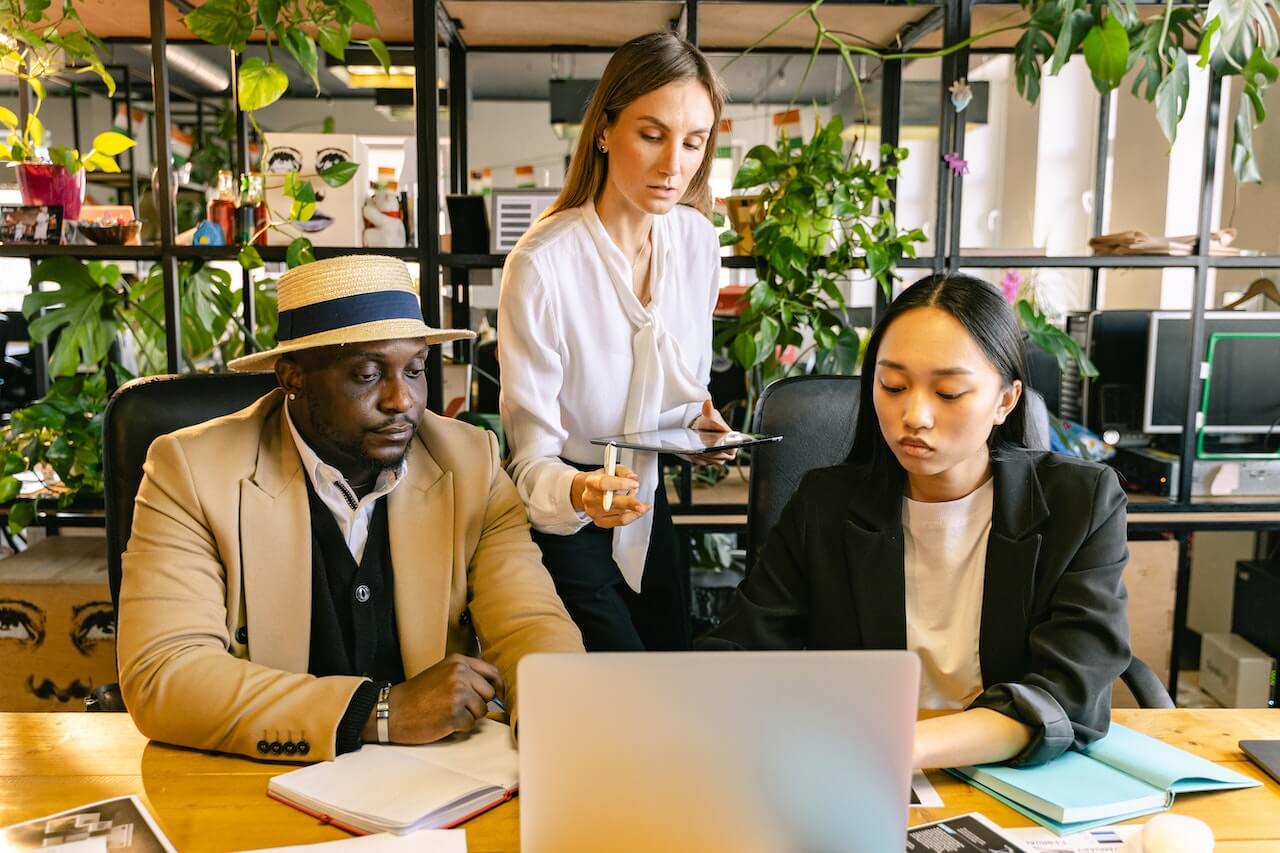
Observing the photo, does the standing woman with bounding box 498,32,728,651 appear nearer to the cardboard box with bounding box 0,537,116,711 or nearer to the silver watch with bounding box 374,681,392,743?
the silver watch with bounding box 374,681,392,743

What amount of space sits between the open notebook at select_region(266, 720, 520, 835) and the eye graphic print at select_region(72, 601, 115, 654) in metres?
1.68

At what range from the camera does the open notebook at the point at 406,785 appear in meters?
1.00

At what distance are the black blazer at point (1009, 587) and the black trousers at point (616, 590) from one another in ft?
1.05

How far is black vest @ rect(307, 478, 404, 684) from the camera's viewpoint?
1446mm

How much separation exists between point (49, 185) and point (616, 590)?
1.74 meters

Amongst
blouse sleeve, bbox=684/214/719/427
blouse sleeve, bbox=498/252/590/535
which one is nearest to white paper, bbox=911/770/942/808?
blouse sleeve, bbox=498/252/590/535

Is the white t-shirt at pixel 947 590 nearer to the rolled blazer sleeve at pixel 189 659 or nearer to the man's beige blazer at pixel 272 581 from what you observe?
the man's beige blazer at pixel 272 581

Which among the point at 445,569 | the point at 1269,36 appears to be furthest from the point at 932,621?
the point at 1269,36

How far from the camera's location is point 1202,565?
388 centimetres

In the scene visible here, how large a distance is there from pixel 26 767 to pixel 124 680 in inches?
6.1

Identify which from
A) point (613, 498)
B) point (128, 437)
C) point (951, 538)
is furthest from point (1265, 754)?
point (128, 437)

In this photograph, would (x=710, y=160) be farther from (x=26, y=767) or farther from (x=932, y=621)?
(x=26, y=767)

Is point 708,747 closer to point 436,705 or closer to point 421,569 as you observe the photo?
point 436,705

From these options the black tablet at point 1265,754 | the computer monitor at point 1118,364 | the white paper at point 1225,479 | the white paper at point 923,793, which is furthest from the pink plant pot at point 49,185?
the white paper at point 1225,479
